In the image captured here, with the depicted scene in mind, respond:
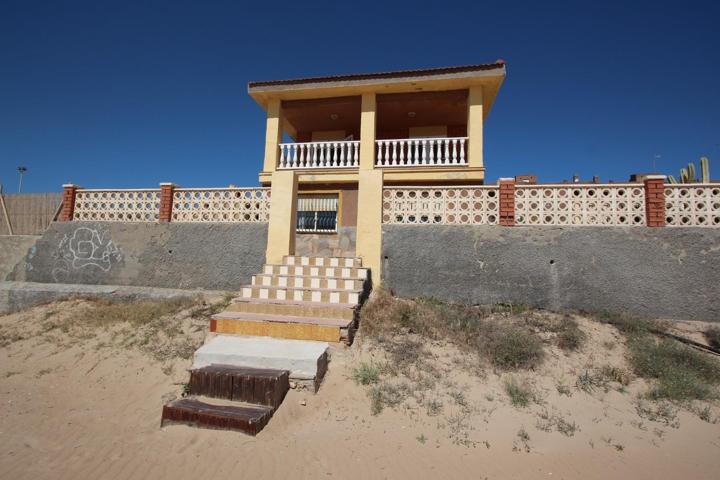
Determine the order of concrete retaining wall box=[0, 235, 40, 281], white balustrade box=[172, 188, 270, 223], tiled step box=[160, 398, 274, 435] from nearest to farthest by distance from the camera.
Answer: tiled step box=[160, 398, 274, 435] → white balustrade box=[172, 188, 270, 223] → concrete retaining wall box=[0, 235, 40, 281]

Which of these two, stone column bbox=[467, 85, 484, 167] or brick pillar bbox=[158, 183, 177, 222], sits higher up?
stone column bbox=[467, 85, 484, 167]

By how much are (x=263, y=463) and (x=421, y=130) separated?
10.8 metres

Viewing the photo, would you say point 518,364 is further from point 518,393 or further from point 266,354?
point 266,354

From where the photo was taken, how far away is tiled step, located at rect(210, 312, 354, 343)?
5.09m

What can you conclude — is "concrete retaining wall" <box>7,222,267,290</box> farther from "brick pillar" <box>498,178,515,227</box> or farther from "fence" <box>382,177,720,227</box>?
"brick pillar" <box>498,178,515,227</box>

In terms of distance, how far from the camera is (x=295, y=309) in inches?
221

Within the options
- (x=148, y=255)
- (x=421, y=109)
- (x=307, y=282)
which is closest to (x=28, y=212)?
(x=148, y=255)

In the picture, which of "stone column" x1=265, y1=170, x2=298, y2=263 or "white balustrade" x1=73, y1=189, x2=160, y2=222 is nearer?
"stone column" x1=265, y1=170, x2=298, y2=263

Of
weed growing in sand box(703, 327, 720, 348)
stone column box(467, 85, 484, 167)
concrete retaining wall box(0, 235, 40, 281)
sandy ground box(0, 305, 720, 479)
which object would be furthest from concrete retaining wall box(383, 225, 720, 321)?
concrete retaining wall box(0, 235, 40, 281)

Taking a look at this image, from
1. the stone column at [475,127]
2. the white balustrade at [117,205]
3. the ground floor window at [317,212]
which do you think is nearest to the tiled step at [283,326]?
the white balustrade at [117,205]

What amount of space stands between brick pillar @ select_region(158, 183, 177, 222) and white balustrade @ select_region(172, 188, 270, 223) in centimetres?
8

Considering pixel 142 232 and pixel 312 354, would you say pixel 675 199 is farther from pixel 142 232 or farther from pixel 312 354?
pixel 142 232

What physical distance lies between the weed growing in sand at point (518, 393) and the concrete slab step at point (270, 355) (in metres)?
2.19

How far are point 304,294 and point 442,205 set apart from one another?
3188 millimetres
